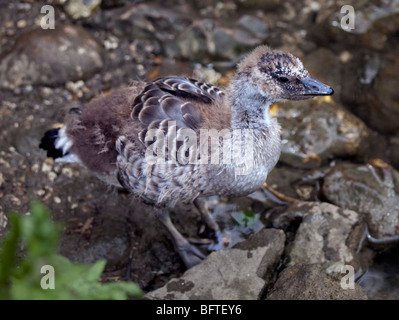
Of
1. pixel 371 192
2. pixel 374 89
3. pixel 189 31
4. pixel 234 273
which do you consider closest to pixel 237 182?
pixel 234 273

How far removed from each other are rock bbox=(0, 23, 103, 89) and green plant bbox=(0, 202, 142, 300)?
4.01 meters

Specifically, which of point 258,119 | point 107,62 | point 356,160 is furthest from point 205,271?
point 107,62

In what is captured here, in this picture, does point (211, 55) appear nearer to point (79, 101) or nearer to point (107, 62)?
point (107, 62)

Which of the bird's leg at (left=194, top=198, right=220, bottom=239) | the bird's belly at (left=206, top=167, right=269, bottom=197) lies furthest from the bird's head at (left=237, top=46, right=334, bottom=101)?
the bird's leg at (left=194, top=198, right=220, bottom=239)

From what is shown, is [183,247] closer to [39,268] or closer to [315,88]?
[315,88]

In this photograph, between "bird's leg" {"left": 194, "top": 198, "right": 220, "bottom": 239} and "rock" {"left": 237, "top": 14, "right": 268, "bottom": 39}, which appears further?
"rock" {"left": 237, "top": 14, "right": 268, "bottom": 39}

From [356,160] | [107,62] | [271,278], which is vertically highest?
[107,62]

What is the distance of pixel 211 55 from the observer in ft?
20.9

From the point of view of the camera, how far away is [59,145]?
4.60m

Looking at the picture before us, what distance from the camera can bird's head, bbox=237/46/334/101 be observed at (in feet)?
12.5

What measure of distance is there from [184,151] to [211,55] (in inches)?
109

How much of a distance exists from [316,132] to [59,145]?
9.39 ft
